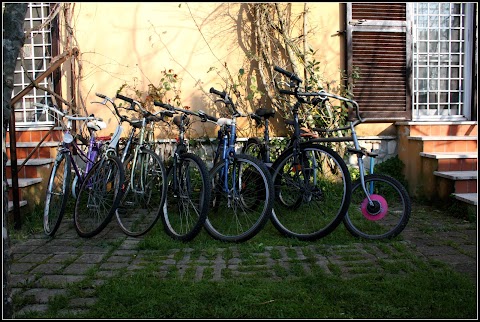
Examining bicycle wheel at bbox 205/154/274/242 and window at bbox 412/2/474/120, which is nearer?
bicycle wheel at bbox 205/154/274/242

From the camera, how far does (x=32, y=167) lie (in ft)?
17.3

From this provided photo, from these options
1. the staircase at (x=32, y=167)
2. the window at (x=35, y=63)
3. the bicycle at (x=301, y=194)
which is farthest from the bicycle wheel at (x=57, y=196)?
the bicycle at (x=301, y=194)

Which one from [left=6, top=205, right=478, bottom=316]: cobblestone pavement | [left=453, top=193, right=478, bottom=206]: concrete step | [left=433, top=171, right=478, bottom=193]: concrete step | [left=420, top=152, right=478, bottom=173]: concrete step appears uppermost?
[left=420, top=152, right=478, bottom=173]: concrete step

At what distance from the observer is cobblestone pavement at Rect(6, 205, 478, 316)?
3.11 m

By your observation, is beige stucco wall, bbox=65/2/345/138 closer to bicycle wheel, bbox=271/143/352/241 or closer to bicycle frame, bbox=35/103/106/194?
bicycle frame, bbox=35/103/106/194

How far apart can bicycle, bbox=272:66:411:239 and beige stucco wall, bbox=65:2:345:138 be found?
2226 millimetres

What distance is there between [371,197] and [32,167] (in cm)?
375

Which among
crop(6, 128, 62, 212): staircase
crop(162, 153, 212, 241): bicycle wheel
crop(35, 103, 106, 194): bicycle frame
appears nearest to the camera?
crop(162, 153, 212, 241): bicycle wheel

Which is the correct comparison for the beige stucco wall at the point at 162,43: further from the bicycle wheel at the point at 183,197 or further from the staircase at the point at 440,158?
the bicycle wheel at the point at 183,197

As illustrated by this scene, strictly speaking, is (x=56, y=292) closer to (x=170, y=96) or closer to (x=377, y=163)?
→ (x=170, y=96)

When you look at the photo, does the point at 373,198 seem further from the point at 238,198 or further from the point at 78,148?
the point at 78,148

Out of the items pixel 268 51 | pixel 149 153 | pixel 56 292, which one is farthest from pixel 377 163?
pixel 56 292

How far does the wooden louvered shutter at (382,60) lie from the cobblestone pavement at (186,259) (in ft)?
7.91

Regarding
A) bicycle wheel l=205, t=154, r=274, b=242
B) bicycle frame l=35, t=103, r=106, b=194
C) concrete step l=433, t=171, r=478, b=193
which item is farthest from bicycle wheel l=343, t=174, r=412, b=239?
bicycle frame l=35, t=103, r=106, b=194
